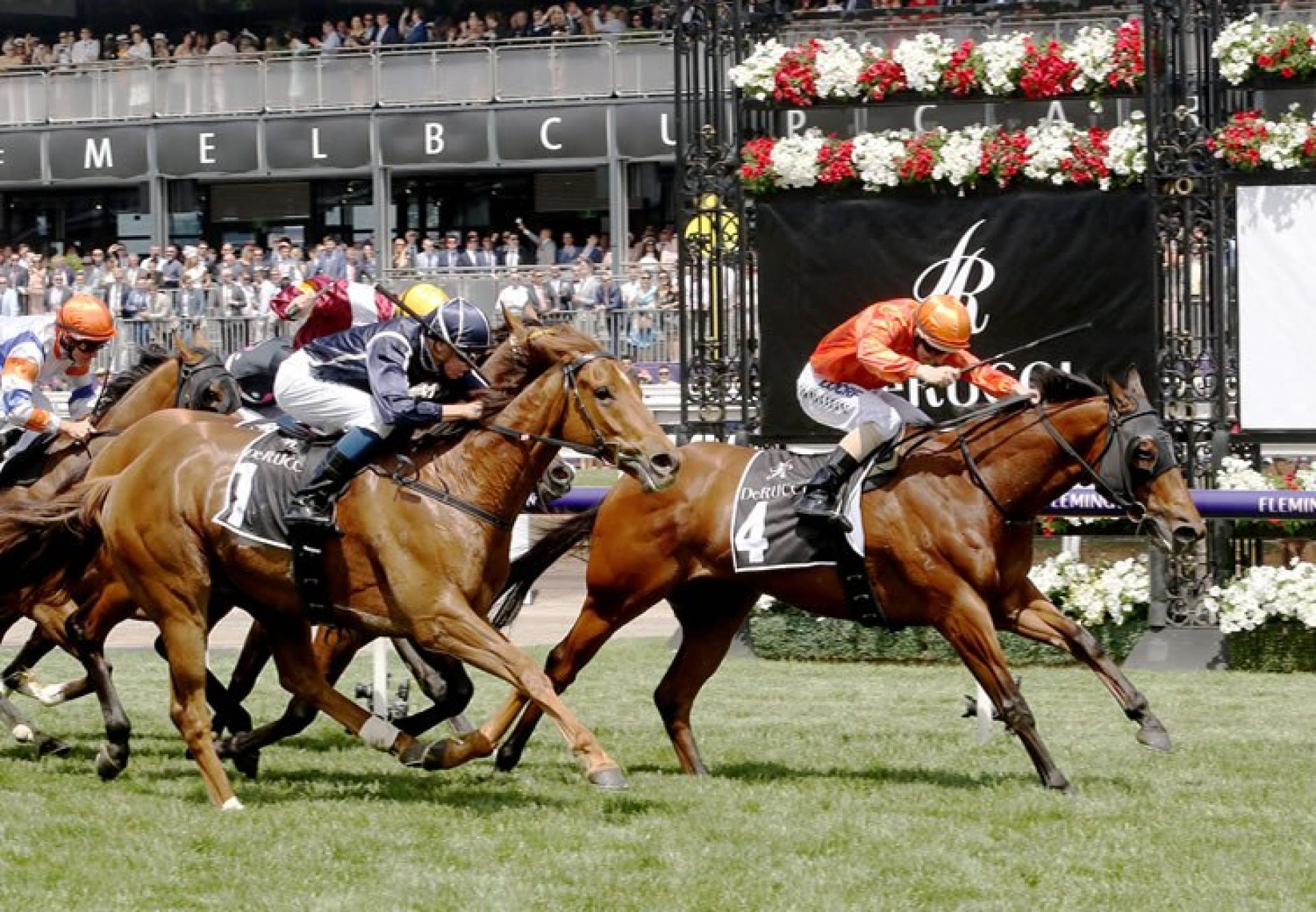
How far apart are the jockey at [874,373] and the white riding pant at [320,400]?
70.5 inches

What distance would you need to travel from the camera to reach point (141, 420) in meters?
9.42

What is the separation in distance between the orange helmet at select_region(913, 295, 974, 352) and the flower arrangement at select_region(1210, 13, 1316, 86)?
4447 mm

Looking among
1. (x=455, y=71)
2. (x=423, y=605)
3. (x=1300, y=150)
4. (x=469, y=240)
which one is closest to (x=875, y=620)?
(x=423, y=605)

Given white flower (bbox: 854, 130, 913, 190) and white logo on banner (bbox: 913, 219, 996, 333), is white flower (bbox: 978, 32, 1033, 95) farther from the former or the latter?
white logo on banner (bbox: 913, 219, 996, 333)

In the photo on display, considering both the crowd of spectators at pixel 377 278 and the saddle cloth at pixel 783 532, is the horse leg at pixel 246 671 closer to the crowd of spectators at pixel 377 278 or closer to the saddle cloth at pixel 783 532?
the saddle cloth at pixel 783 532

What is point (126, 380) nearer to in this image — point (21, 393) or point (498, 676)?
point (21, 393)

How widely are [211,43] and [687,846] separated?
94.1 feet

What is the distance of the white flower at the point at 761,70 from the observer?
12.8 m

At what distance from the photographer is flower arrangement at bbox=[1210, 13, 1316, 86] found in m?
12.1

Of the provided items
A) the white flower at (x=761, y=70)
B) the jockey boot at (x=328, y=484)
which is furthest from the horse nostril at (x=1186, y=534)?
the white flower at (x=761, y=70)

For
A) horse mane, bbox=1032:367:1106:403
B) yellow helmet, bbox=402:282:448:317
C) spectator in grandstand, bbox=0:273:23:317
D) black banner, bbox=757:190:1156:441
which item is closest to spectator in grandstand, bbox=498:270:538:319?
black banner, bbox=757:190:1156:441

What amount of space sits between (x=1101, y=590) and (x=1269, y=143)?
8.90ft

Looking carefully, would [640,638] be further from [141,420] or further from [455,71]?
[455,71]

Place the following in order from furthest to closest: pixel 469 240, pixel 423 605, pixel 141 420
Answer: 1. pixel 469 240
2. pixel 141 420
3. pixel 423 605
